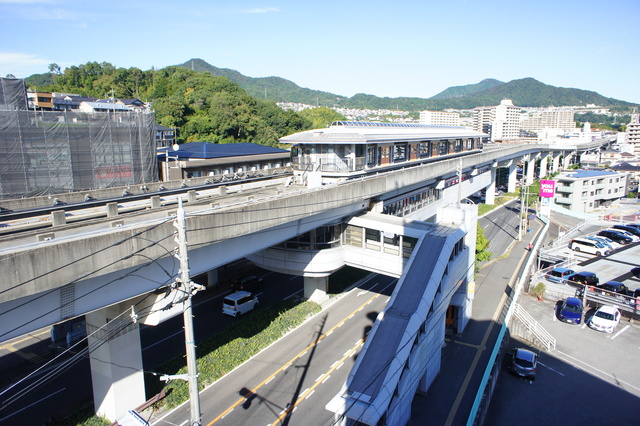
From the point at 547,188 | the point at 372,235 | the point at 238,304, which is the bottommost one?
the point at 238,304

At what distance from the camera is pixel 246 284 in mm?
28656

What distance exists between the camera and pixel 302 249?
24094 mm

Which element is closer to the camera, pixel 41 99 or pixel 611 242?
pixel 611 242

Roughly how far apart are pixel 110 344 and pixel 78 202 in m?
9.99

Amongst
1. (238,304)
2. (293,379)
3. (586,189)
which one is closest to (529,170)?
(586,189)

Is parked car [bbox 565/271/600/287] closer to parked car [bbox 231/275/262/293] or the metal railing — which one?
the metal railing

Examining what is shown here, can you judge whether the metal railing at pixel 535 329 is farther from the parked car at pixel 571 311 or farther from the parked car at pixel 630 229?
the parked car at pixel 630 229

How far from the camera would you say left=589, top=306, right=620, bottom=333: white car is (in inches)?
987

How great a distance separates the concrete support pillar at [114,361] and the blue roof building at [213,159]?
2563 cm

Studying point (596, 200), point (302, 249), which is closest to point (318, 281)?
point (302, 249)

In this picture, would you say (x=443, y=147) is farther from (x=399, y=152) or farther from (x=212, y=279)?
(x=212, y=279)

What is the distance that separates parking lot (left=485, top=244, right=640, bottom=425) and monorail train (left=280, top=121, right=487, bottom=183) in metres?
14.2

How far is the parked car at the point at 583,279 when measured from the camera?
31.4 meters

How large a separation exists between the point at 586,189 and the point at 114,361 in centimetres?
7242
